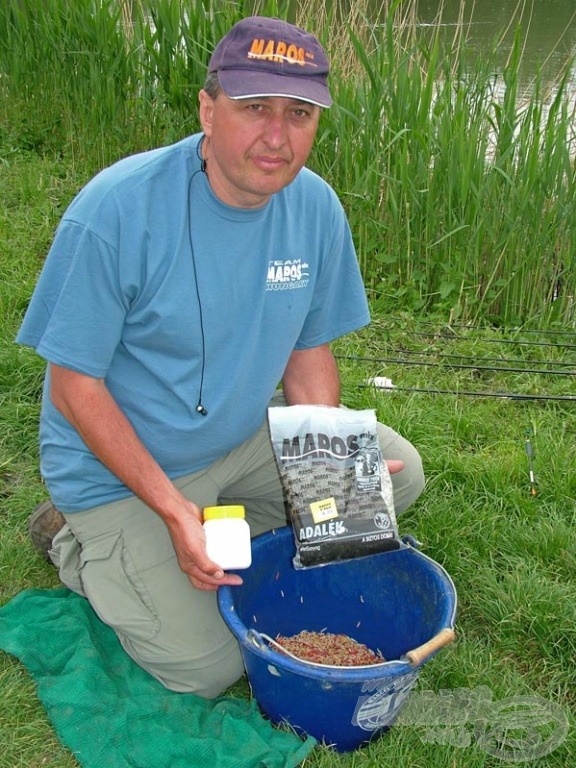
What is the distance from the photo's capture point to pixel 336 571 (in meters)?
2.31

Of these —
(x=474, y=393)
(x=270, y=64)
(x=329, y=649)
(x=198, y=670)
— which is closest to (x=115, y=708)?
(x=198, y=670)

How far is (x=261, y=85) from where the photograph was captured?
70.7 inches

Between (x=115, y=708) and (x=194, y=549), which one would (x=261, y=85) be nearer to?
(x=194, y=549)

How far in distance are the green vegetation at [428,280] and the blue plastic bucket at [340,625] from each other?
0.11 metres

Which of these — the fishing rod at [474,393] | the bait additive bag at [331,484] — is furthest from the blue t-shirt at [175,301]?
the fishing rod at [474,393]

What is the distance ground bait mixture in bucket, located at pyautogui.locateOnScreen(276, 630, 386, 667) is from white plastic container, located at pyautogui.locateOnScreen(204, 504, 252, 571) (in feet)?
1.23

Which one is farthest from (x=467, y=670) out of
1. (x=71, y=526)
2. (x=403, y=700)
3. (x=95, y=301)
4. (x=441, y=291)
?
(x=441, y=291)

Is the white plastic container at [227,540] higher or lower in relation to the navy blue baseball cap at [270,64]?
lower

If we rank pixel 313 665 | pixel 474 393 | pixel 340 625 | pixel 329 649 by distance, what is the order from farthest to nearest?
pixel 474 393 → pixel 340 625 → pixel 329 649 → pixel 313 665

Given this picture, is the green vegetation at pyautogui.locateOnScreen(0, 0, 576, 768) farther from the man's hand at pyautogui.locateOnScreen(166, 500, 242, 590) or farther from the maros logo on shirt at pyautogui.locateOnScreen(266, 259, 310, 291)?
the maros logo on shirt at pyautogui.locateOnScreen(266, 259, 310, 291)

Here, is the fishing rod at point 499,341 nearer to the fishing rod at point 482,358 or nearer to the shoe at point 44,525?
the fishing rod at point 482,358

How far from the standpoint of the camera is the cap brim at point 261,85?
180 cm

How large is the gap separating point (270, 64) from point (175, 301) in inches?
20.7

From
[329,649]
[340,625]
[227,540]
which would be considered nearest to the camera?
[227,540]
